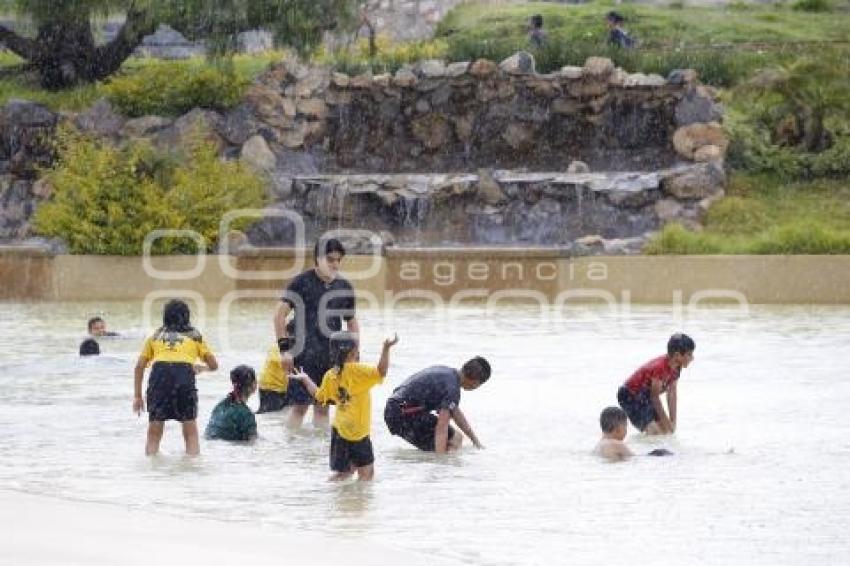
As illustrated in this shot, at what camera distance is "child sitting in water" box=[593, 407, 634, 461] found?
12992 mm

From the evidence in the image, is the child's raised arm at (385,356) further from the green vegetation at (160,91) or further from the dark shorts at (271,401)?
the green vegetation at (160,91)

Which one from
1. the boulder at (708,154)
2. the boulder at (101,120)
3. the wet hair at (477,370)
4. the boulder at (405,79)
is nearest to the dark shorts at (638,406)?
the wet hair at (477,370)

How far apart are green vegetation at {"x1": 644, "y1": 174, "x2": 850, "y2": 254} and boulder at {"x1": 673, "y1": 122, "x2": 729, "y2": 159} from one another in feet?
2.55

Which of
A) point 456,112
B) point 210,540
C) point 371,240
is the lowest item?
point 210,540

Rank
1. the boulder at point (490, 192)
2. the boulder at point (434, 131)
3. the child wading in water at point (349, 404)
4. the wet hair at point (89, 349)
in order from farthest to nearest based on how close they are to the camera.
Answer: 1. the boulder at point (434, 131)
2. the boulder at point (490, 192)
3. the wet hair at point (89, 349)
4. the child wading in water at point (349, 404)

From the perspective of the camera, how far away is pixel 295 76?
36.2 m

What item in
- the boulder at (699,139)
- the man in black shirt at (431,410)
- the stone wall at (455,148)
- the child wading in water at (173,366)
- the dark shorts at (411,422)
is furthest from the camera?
the boulder at (699,139)

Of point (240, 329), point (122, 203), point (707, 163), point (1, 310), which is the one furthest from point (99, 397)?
point (707, 163)

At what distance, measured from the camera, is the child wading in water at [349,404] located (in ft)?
39.0

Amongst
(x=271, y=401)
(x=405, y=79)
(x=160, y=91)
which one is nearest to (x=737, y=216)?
(x=405, y=79)

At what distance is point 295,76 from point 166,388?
23838mm

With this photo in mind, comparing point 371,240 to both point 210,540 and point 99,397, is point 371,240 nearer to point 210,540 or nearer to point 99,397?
point 99,397

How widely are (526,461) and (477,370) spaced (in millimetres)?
900

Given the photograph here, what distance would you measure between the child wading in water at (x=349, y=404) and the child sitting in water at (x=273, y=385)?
8.80 feet
